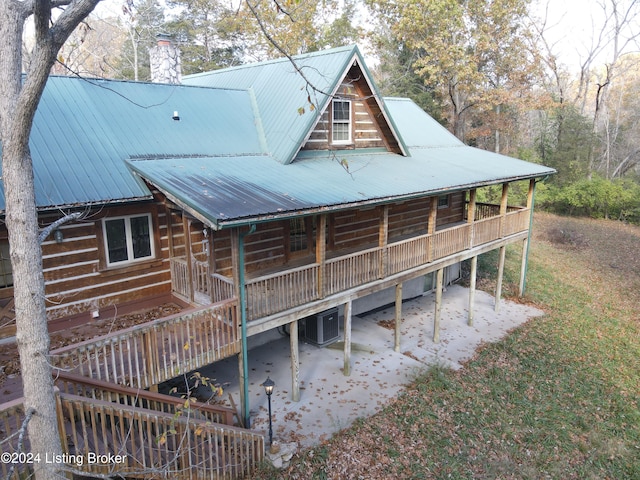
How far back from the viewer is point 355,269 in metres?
12.3

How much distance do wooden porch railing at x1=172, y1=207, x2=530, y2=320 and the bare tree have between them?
4653mm

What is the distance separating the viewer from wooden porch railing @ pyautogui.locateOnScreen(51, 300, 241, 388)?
731 centimetres

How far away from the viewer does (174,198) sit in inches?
348

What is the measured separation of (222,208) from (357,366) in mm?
7264

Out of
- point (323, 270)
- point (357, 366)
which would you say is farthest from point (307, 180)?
point (357, 366)

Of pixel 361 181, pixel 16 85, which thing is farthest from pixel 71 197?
pixel 361 181

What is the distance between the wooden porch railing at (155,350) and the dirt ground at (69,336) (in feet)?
2.00

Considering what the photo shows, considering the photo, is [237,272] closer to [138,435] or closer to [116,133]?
[138,435]

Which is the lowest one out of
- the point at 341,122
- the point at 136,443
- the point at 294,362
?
the point at 294,362

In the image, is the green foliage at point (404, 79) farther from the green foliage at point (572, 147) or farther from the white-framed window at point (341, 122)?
the white-framed window at point (341, 122)

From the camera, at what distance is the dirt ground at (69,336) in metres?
7.88

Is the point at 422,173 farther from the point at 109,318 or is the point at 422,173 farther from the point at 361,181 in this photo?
the point at 109,318

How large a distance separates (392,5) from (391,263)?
2657cm

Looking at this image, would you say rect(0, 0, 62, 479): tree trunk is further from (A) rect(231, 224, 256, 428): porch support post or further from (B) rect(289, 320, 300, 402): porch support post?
(B) rect(289, 320, 300, 402): porch support post
